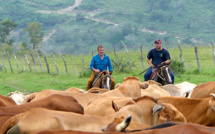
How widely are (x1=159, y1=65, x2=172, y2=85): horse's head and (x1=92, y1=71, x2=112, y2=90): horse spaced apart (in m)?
1.48

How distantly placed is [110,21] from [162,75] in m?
92.8

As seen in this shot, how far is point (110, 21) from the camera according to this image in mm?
103562

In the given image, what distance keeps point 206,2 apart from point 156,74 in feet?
326

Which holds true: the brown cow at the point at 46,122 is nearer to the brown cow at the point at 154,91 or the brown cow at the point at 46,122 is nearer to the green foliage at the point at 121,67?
the brown cow at the point at 154,91

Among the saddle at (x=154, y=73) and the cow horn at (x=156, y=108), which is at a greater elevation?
the cow horn at (x=156, y=108)

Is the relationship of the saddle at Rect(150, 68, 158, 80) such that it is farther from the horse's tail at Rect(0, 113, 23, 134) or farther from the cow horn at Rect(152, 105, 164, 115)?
the horse's tail at Rect(0, 113, 23, 134)

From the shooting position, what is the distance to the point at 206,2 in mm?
106438

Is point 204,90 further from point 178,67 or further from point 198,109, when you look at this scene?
point 178,67

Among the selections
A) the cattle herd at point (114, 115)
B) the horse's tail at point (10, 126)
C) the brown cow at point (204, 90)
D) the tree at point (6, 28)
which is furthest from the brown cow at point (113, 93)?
the tree at point (6, 28)

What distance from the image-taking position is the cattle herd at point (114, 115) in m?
3.58

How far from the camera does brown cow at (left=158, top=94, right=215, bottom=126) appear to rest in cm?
645

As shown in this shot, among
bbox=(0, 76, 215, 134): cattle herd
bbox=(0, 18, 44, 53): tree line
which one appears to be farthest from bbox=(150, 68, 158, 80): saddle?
bbox=(0, 18, 44, 53): tree line

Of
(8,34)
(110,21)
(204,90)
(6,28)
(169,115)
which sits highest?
(169,115)

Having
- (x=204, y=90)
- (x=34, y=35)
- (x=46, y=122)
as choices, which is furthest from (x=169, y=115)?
(x=34, y=35)
